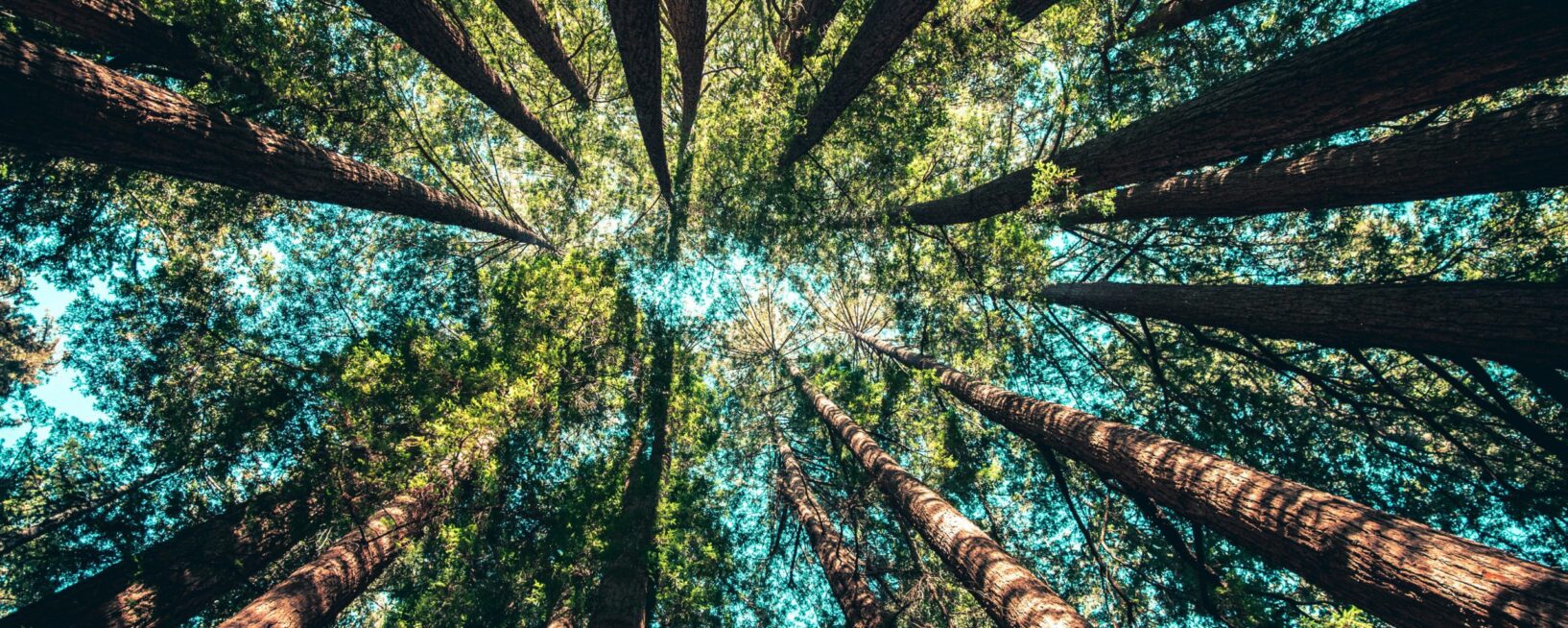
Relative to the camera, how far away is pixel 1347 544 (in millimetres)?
3115

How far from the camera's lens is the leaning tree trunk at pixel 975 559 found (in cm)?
425

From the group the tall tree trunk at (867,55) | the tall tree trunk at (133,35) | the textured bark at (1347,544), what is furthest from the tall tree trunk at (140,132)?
the textured bark at (1347,544)

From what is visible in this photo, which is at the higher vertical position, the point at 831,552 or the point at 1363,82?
→ the point at 1363,82

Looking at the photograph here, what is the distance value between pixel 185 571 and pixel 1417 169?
538 inches

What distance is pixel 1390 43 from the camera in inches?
131

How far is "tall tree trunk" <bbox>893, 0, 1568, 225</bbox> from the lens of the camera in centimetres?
297

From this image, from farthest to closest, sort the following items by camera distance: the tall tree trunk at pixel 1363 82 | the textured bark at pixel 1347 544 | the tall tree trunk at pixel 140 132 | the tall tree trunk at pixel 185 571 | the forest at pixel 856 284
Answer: the tall tree trunk at pixel 185 571, the forest at pixel 856 284, the tall tree trunk at pixel 140 132, the tall tree trunk at pixel 1363 82, the textured bark at pixel 1347 544

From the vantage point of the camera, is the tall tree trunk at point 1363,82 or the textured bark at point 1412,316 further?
the textured bark at point 1412,316

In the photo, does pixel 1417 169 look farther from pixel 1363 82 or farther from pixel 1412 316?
pixel 1363 82

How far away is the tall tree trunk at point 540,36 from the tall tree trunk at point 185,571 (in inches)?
273

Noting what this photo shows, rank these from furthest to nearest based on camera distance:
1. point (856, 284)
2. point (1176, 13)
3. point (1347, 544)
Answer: point (856, 284), point (1176, 13), point (1347, 544)

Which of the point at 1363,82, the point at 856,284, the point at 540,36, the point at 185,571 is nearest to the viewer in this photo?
the point at 1363,82

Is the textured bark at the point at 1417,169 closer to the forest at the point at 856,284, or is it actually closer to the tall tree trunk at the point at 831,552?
the forest at the point at 856,284

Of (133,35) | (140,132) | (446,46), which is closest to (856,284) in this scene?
(446,46)
